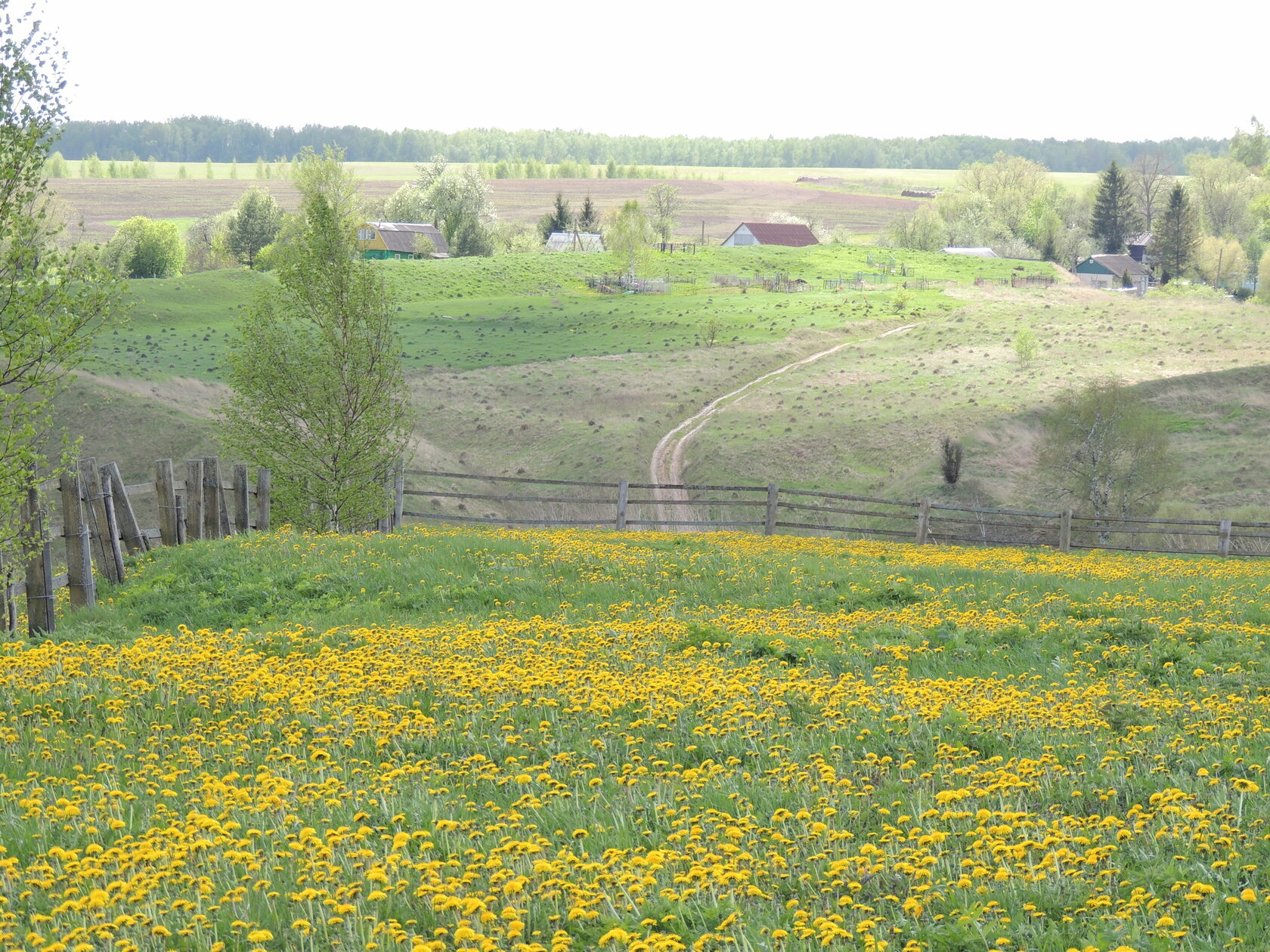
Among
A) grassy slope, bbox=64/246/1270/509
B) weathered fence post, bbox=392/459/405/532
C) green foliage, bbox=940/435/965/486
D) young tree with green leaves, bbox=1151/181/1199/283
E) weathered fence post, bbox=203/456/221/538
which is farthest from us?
young tree with green leaves, bbox=1151/181/1199/283

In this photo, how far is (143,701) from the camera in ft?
27.1

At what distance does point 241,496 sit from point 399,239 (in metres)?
107

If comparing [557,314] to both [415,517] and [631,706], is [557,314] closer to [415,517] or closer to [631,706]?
[415,517]

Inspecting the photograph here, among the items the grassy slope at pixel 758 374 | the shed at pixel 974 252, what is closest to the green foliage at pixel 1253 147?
the shed at pixel 974 252

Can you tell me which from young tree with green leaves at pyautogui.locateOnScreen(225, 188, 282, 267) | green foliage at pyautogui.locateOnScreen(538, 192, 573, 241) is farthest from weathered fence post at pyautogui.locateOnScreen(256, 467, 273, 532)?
green foliage at pyautogui.locateOnScreen(538, 192, 573, 241)

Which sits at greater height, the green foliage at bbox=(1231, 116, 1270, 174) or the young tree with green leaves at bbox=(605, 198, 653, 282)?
the green foliage at bbox=(1231, 116, 1270, 174)

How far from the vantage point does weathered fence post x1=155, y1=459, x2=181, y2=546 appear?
15.3 m

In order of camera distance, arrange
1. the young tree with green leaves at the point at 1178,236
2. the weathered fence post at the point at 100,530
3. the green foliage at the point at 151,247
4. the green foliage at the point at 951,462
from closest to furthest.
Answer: the weathered fence post at the point at 100,530, the green foliage at the point at 951,462, the green foliage at the point at 151,247, the young tree with green leaves at the point at 1178,236

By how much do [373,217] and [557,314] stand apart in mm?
69005

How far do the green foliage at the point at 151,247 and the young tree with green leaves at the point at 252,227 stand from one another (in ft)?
18.8

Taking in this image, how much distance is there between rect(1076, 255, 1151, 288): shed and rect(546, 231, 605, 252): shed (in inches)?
2366

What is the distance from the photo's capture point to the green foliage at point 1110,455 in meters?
42.8

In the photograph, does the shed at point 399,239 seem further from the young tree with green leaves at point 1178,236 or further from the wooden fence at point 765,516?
the young tree with green leaves at point 1178,236

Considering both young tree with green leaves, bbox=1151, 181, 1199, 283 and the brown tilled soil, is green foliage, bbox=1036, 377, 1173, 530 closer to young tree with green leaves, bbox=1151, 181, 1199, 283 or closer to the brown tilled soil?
young tree with green leaves, bbox=1151, 181, 1199, 283
